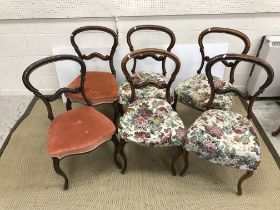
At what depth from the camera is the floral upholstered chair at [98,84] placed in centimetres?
179

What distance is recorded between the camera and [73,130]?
4.92ft

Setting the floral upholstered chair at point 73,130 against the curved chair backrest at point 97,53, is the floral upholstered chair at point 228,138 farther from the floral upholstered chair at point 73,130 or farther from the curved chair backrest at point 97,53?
the curved chair backrest at point 97,53

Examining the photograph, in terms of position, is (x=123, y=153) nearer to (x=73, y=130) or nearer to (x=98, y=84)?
(x=73, y=130)

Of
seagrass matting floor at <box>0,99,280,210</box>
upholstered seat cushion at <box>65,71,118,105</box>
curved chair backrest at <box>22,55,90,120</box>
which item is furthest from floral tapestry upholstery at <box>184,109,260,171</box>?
curved chair backrest at <box>22,55,90,120</box>

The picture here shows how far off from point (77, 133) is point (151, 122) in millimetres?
461

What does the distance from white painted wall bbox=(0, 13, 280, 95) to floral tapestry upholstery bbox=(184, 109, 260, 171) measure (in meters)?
0.89

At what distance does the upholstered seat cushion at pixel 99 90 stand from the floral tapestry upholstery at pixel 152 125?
0.78 feet

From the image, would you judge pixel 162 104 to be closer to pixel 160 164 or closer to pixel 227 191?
pixel 160 164

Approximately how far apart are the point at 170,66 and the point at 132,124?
865 mm

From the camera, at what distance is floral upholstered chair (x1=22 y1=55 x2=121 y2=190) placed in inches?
56.0

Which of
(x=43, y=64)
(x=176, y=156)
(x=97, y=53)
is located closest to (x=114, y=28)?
(x=97, y=53)

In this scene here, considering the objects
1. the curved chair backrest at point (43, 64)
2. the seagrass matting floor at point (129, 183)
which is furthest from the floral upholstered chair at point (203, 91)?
the curved chair backrest at point (43, 64)

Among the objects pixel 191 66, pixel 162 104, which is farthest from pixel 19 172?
pixel 191 66

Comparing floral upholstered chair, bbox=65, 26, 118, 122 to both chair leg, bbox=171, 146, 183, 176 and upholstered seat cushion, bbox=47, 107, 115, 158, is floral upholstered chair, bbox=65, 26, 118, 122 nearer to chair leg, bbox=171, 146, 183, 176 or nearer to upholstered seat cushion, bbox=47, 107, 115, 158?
upholstered seat cushion, bbox=47, 107, 115, 158
